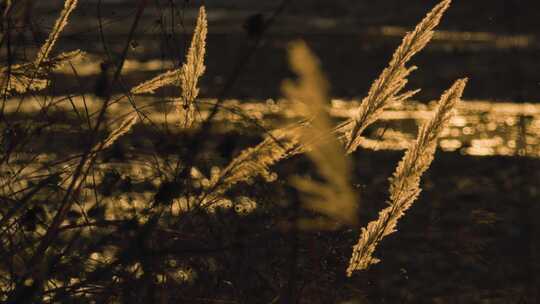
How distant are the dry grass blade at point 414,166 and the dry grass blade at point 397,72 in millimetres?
62

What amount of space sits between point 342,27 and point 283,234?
1416 centimetres

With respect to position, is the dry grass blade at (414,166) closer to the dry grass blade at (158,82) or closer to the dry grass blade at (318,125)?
the dry grass blade at (318,125)

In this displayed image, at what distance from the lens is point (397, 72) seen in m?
1.42

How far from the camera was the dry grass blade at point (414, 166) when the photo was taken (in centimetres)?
139

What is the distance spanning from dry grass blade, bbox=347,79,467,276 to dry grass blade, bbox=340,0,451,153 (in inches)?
2.4

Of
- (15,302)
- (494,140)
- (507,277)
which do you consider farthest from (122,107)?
(15,302)

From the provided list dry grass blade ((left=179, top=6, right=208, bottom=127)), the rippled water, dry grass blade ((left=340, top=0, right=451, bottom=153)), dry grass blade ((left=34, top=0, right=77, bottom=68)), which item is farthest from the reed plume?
the rippled water

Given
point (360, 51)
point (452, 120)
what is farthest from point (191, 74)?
point (360, 51)

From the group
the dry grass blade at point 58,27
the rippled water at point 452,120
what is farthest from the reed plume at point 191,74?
the rippled water at point 452,120

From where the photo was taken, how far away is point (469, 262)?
10.9 ft

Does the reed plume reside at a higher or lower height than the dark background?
lower

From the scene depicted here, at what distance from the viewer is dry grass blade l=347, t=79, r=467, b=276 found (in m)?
1.39

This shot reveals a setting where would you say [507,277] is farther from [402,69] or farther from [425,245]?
[402,69]

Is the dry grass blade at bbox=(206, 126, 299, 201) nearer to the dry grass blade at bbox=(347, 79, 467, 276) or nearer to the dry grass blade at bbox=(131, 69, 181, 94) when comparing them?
the dry grass blade at bbox=(347, 79, 467, 276)
